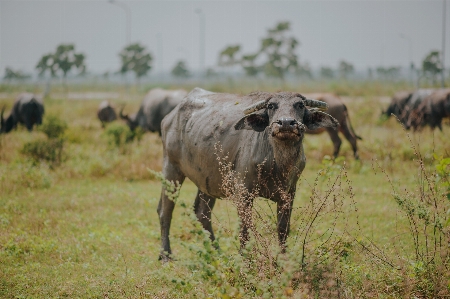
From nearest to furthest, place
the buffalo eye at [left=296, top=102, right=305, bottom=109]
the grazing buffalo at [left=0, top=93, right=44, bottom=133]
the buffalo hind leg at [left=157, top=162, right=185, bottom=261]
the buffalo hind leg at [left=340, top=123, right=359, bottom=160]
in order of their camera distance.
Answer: the buffalo eye at [left=296, top=102, right=305, bottom=109]
the buffalo hind leg at [left=157, top=162, right=185, bottom=261]
the buffalo hind leg at [left=340, top=123, right=359, bottom=160]
the grazing buffalo at [left=0, top=93, right=44, bottom=133]

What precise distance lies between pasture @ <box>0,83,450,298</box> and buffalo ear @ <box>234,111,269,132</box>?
736mm

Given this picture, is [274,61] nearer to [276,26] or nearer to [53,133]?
[276,26]

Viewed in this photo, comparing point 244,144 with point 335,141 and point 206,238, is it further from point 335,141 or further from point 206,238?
point 335,141

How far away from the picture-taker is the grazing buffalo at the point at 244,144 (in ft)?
14.7

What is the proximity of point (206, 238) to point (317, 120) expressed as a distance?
1.99 meters

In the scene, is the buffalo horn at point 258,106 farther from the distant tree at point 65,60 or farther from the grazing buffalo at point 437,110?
the distant tree at point 65,60

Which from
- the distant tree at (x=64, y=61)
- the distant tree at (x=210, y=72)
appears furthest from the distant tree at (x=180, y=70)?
the distant tree at (x=64, y=61)

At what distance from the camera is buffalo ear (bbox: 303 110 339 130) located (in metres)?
4.75

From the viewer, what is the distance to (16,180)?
361 inches

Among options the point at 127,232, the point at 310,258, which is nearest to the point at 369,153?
the point at 127,232

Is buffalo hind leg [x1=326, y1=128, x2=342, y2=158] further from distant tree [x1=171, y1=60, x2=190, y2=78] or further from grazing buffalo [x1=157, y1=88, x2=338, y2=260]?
distant tree [x1=171, y1=60, x2=190, y2=78]

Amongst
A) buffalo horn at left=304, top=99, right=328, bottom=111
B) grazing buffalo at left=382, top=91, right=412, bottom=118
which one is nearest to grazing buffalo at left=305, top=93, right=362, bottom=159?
buffalo horn at left=304, top=99, right=328, bottom=111

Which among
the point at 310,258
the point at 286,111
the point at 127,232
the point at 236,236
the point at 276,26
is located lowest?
the point at 127,232

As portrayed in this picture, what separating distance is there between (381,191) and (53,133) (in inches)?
327
